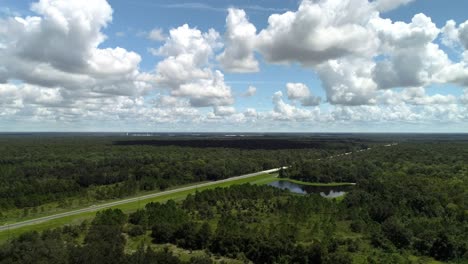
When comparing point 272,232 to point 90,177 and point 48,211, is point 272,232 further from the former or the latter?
point 90,177

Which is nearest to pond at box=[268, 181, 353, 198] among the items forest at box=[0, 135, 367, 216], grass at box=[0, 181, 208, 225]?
forest at box=[0, 135, 367, 216]

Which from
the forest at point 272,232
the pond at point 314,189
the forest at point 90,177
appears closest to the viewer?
the forest at point 272,232

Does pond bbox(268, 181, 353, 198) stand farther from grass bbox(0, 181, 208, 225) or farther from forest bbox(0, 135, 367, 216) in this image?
grass bbox(0, 181, 208, 225)

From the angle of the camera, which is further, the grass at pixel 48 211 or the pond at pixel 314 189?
the pond at pixel 314 189

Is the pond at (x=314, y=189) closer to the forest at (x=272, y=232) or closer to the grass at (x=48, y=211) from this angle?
the forest at (x=272, y=232)

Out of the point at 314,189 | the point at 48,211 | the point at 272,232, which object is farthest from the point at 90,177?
the point at 272,232

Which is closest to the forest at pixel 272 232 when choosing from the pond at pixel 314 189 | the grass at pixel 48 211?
the grass at pixel 48 211
